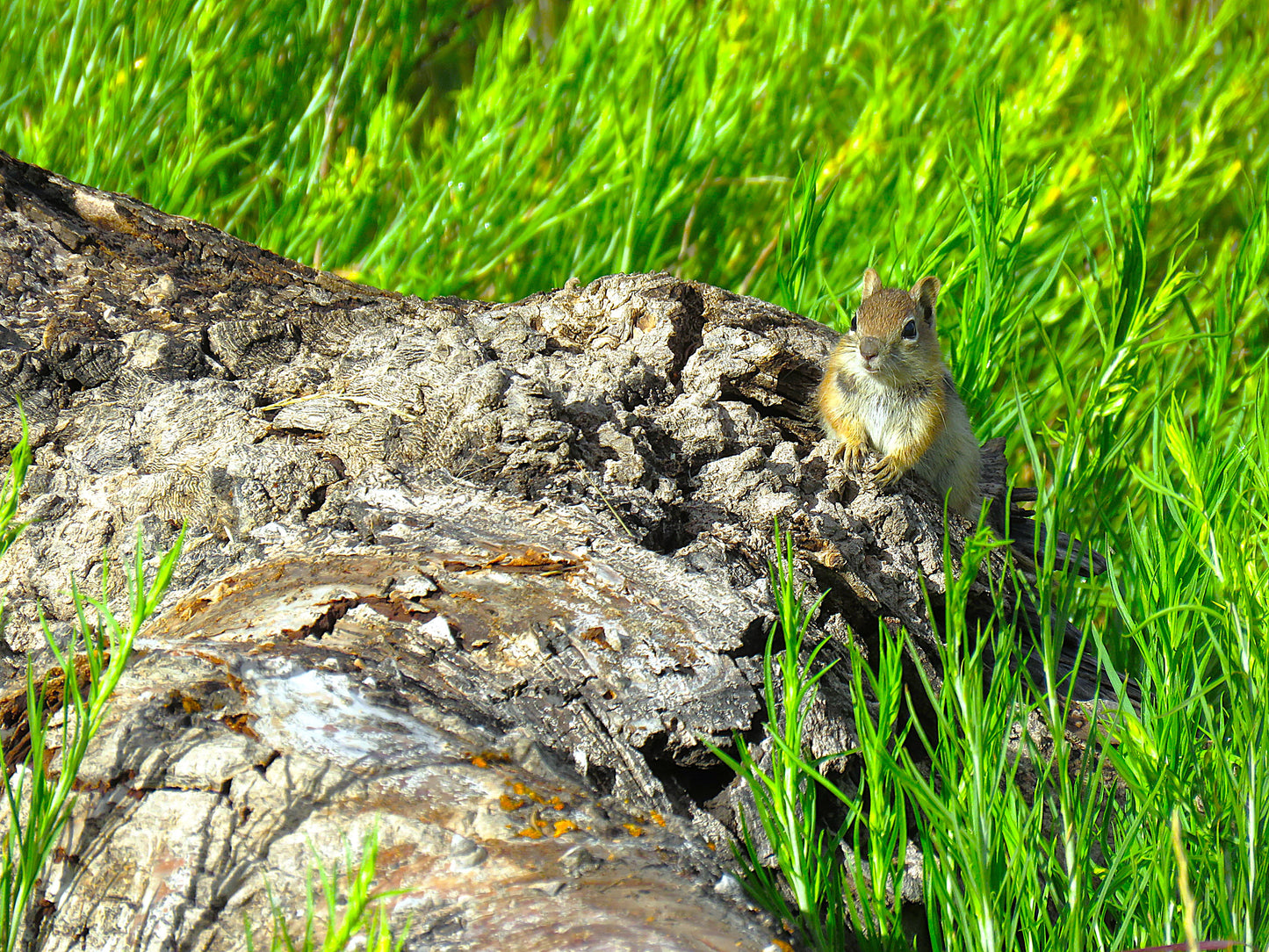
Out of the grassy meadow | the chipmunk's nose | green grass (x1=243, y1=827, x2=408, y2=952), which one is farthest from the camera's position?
the chipmunk's nose

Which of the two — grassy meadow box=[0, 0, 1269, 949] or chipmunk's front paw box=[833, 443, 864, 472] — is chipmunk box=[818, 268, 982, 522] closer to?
chipmunk's front paw box=[833, 443, 864, 472]

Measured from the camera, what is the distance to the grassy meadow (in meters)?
2.53

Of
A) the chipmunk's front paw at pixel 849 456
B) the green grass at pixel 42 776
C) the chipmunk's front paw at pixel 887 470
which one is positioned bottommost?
the green grass at pixel 42 776

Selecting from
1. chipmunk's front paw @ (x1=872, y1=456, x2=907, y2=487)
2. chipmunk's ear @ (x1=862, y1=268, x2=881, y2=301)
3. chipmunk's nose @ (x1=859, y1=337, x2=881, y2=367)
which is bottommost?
chipmunk's front paw @ (x1=872, y1=456, x2=907, y2=487)

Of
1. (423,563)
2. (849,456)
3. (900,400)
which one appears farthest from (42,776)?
(900,400)

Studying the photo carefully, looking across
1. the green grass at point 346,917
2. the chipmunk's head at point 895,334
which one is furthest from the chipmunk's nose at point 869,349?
the green grass at point 346,917

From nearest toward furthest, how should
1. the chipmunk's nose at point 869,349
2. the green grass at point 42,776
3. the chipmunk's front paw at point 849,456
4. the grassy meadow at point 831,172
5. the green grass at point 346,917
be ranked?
the green grass at point 346,917, the green grass at point 42,776, the chipmunk's front paw at point 849,456, the grassy meadow at point 831,172, the chipmunk's nose at point 869,349

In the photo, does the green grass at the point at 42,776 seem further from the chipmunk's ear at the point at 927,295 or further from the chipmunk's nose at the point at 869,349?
the chipmunk's ear at the point at 927,295

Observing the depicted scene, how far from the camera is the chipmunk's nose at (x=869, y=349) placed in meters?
2.76

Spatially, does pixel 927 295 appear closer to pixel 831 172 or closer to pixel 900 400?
pixel 900 400

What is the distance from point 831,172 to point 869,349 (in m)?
1.74

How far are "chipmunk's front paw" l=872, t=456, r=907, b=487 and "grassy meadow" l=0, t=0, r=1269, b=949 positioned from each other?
0.33 meters

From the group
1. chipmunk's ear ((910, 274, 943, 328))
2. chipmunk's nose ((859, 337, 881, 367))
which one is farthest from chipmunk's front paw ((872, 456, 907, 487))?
chipmunk's ear ((910, 274, 943, 328))

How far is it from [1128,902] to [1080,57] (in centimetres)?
361
